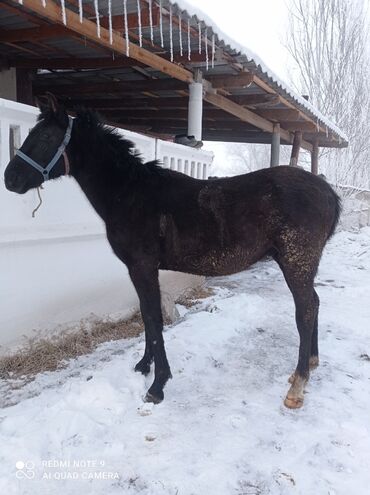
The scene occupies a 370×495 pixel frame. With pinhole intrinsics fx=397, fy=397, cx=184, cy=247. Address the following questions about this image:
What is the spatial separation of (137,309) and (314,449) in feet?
10.1

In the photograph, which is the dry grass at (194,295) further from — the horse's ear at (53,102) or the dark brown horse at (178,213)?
the horse's ear at (53,102)

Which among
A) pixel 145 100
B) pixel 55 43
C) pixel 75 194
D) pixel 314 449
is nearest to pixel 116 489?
pixel 314 449

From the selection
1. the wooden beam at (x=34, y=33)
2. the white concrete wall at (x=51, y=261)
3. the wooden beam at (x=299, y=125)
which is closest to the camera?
the white concrete wall at (x=51, y=261)

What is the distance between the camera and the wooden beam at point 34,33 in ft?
14.5

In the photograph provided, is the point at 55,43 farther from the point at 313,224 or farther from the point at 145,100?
the point at 313,224

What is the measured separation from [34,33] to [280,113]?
5.56 meters

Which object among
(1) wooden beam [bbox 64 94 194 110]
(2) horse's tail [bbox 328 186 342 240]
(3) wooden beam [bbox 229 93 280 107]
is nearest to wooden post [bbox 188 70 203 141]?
(3) wooden beam [bbox 229 93 280 107]

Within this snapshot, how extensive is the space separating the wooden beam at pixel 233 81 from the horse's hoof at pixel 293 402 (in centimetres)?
459

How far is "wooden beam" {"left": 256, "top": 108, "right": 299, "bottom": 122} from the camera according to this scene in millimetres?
8375

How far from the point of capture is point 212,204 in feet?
10.0

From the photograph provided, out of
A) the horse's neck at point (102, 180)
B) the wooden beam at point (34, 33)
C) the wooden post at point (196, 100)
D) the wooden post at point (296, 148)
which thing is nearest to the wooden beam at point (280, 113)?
the wooden post at point (296, 148)

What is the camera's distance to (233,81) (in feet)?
19.8

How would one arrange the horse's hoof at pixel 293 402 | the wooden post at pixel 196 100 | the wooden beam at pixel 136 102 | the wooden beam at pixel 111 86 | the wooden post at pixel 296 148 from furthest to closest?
the wooden post at pixel 296 148 < the wooden beam at pixel 136 102 < the wooden beam at pixel 111 86 < the wooden post at pixel 196 100 < the horse's hoof at pixel 293 402

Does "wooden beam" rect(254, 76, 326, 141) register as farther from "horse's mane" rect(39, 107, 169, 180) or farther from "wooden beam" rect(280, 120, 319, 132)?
"horse's mane" rect(39, 107, 169, 180)
